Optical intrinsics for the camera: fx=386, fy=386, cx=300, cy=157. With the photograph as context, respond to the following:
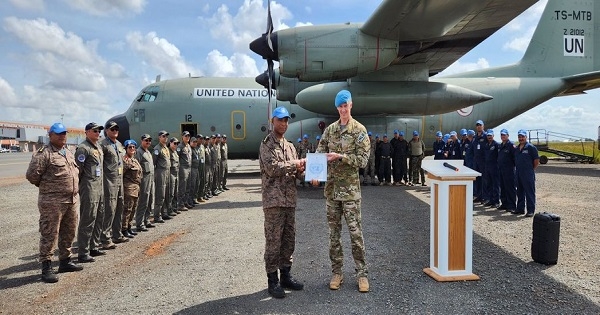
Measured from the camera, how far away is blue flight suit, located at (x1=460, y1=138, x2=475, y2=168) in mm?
10148

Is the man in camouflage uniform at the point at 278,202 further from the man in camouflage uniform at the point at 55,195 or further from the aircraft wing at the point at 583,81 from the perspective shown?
the aircraft wing at the point at 583,81

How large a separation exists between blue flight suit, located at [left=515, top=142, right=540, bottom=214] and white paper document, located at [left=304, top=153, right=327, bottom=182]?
6047 mm

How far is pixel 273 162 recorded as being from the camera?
3.98 metres

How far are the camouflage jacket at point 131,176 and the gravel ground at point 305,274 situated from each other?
827mm

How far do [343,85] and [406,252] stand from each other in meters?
6.40

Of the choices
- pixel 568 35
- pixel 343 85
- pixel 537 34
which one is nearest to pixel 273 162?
pixel 343 85

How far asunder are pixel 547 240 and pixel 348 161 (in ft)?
9.45

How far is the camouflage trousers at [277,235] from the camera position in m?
4.01

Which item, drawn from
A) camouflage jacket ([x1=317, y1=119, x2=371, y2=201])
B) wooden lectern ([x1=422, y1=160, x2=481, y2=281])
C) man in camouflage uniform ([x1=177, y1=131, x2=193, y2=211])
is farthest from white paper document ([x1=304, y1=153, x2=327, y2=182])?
man in camouflage uniform ([x1=177, y1=131, x2=193, y2=211])

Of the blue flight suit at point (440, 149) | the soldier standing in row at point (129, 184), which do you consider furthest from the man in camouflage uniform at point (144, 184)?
the blue flight suit at point (440, 149)

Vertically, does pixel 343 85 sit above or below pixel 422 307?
above

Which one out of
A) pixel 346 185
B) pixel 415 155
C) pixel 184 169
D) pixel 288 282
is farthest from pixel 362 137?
pixel 415 155

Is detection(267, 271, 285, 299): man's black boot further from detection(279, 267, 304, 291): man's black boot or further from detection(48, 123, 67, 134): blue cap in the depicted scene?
detection(48, 123, 67, 134): blue cap

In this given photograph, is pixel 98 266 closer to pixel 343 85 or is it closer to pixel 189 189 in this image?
pixel 189 189
